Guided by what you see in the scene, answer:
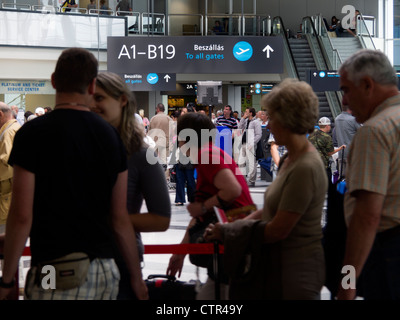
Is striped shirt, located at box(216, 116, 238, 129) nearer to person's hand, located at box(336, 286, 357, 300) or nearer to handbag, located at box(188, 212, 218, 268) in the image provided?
handbag, located at box(188, 212, 218, 268)

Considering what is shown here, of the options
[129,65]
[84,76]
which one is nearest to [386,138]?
[84,76]

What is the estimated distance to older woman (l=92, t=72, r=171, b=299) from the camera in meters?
2.85

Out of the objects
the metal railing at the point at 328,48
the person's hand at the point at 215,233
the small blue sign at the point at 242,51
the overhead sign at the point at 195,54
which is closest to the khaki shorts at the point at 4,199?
the person's hand at the point at 215,233

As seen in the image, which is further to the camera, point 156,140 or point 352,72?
point 156,140

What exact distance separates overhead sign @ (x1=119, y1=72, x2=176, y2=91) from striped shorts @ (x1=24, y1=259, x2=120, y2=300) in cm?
1964

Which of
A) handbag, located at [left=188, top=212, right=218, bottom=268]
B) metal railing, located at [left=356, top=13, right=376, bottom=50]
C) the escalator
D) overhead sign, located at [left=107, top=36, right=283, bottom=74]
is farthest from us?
metal railing, located at [left=356, top=13, right=376, bottom=50]

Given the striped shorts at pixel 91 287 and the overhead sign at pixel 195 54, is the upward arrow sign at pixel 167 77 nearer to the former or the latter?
the overhead sign at pixel 195 54

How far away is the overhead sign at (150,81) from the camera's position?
21969 millimetres

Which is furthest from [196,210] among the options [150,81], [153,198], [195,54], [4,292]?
[195,54]

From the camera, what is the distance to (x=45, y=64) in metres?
25.0

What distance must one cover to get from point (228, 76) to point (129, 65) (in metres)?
7.15

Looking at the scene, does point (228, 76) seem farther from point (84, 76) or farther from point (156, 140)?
point (84, 76)

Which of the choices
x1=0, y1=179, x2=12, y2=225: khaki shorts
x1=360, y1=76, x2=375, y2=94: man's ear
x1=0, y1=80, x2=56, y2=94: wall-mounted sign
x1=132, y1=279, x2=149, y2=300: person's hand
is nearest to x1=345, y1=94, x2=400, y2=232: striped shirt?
x1=360, y1=76, x2=375, y2=94: man's ear

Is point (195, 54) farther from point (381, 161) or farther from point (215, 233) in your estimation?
point (381, 161)
